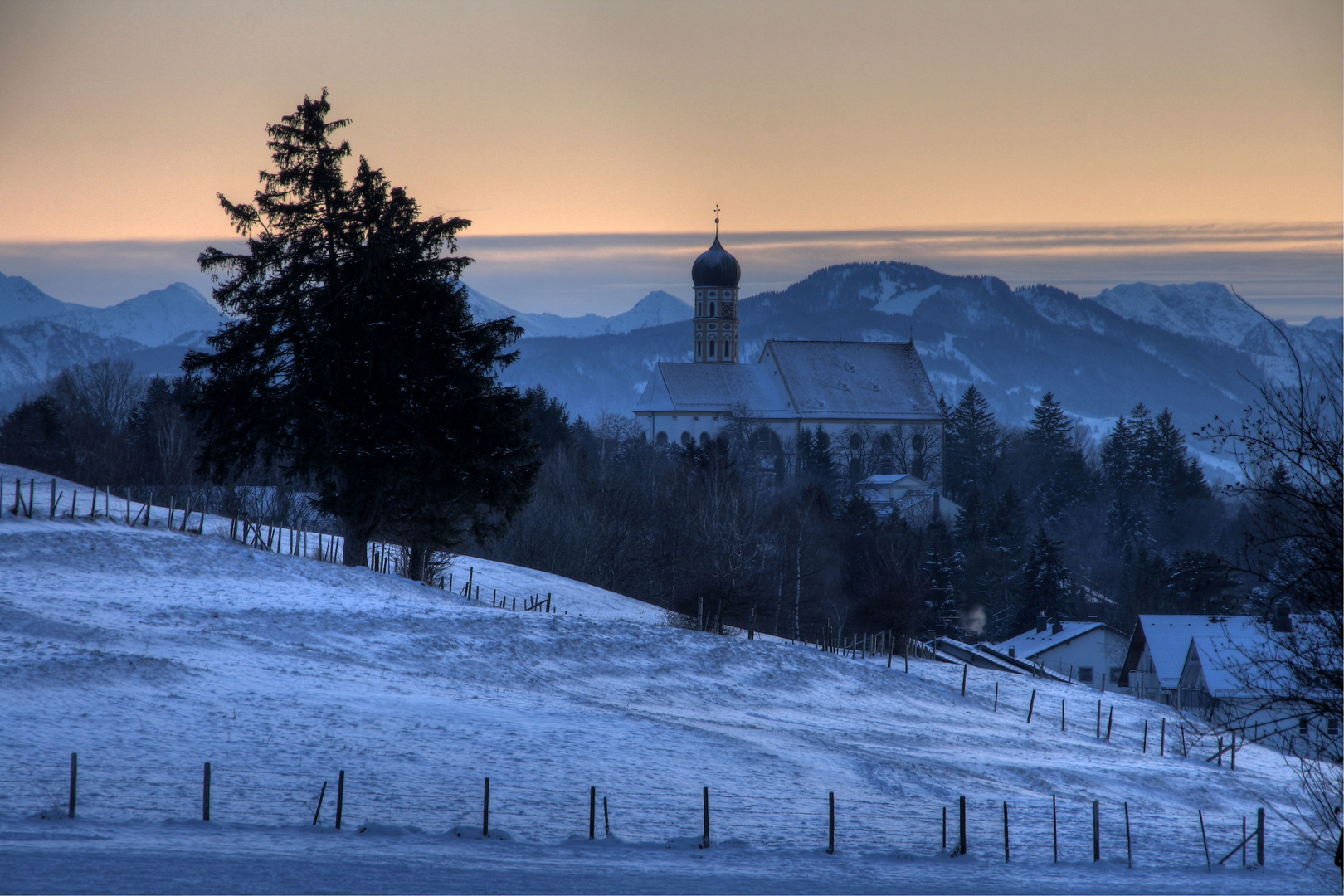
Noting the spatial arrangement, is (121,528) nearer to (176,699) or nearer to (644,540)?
(176,699)

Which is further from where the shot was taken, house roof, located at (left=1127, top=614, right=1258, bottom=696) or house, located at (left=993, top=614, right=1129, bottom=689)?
house, located at (left=993, top=614, right=1129, bottom=689)

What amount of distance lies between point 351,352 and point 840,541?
41.1 meters

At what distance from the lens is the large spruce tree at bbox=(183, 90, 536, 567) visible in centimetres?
3147

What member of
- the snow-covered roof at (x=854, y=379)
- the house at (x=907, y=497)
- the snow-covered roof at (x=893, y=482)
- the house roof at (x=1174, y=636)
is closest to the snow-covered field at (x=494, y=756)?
the house roof at (x=1174, y=636)

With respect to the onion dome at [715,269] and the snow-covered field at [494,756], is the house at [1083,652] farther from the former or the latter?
the onion dome at [715,269]

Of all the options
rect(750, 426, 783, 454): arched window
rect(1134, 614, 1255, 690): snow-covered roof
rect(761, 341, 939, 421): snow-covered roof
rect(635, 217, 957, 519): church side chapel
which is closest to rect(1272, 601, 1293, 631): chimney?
rect(1134, 614, 1255, 690): snow-covered roof

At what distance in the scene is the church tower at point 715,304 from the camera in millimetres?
110812

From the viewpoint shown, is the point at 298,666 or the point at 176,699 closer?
the point at 176,699

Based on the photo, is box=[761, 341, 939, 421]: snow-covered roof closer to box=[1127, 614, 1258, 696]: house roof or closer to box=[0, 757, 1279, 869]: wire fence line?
box=[1127, 614, 1258, 696]: house roof

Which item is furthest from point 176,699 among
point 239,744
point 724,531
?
point 724,531

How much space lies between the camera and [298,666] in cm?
2359

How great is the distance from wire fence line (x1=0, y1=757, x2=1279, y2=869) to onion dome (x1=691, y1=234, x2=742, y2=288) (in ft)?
307

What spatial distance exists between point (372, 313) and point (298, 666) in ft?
35.6

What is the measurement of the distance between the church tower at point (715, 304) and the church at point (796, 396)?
7cm
